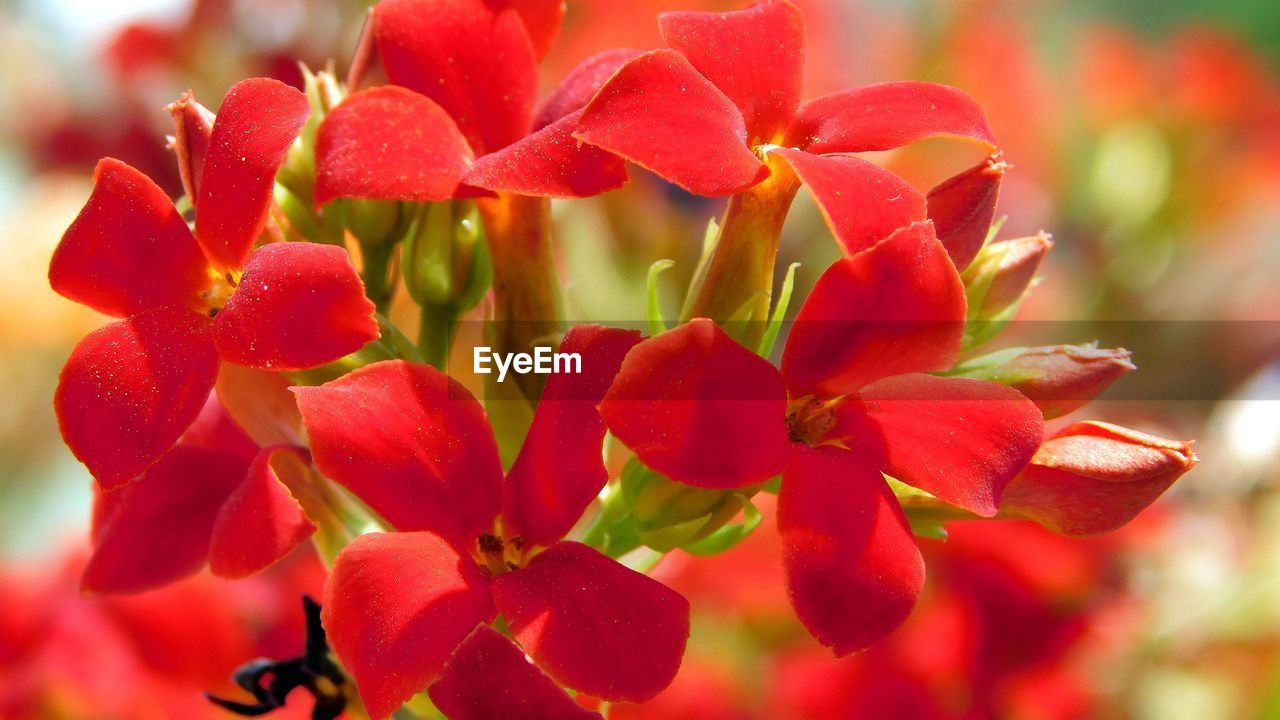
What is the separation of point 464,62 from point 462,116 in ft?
0.07

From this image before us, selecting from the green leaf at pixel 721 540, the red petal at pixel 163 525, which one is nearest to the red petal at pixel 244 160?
the red petal at pixel 163 525

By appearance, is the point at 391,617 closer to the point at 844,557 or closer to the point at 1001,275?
the point at 844,557

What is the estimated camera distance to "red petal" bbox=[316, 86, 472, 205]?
43cm

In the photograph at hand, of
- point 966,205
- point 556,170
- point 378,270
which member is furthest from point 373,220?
point 966,205

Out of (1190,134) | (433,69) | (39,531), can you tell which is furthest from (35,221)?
(1190,134)

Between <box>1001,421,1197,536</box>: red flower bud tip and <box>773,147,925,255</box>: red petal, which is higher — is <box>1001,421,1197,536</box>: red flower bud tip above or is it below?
below

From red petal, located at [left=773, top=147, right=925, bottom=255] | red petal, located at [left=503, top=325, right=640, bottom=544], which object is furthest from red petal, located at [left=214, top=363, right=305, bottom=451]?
red petal, located at [left=773, top=147, right=925, bottom=255]

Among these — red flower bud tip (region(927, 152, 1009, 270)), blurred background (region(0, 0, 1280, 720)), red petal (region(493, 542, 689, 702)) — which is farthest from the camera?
blurred background (region(0, 0, 1280, 720))

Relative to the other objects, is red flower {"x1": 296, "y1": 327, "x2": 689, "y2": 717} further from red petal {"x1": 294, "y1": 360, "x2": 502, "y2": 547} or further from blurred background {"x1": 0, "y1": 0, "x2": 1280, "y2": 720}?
blurred background {"x1": 0, "y1": 0, "x2": 1280, "y2": 720}

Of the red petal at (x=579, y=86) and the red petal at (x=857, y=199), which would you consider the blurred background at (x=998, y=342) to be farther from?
the red petal at (x=857, y=199)

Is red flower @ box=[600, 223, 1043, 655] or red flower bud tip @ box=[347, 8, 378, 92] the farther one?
red flower bud tip @ box=[347, 8, 378, 92]

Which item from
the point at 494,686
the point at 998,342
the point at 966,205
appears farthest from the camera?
the point at 998,342

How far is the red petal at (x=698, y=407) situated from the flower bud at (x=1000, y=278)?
18cm

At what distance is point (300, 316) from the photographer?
0.39 meters
